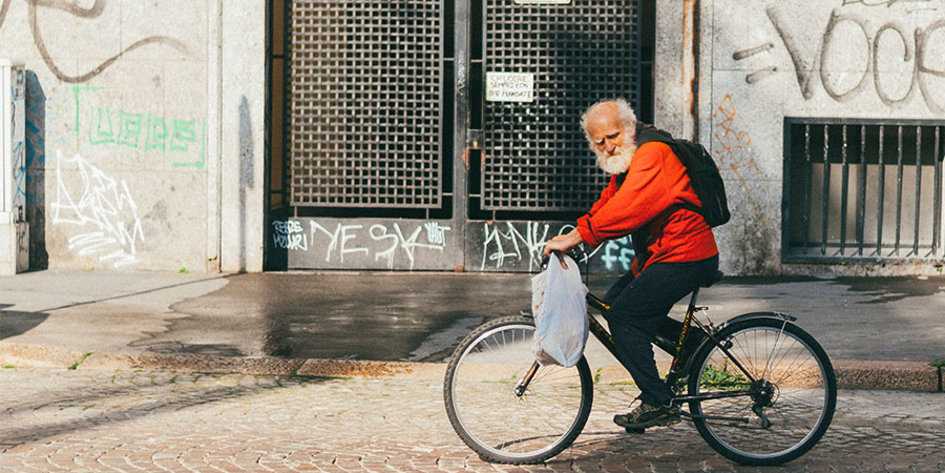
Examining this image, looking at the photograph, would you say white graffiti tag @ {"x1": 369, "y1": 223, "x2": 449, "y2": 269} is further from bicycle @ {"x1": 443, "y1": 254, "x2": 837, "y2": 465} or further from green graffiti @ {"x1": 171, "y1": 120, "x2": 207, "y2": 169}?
bicycle @ {"x1": 443, "y1": 254, "x2": 837, "y2": 465}

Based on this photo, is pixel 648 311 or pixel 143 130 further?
pixel 143 130

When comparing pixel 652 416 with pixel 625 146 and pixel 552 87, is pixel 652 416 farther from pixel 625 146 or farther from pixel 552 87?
pixel 552 87

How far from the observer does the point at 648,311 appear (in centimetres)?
539

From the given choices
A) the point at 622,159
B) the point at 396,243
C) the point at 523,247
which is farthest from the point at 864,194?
the point at 622,159

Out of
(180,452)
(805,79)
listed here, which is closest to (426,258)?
(805,79)

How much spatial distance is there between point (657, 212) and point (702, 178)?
0.86 ft

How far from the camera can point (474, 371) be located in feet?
16.9

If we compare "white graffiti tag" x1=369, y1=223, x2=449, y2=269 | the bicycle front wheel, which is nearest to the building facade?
"white graffiti tag" x1=369, y1=223, x2=449, y2=269

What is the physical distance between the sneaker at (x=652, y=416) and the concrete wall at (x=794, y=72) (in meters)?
7.44

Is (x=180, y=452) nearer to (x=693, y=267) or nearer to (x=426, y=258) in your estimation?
(x=693, y=267)

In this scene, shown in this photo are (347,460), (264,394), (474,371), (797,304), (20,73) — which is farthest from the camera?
(20,73)

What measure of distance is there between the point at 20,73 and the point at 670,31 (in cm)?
677

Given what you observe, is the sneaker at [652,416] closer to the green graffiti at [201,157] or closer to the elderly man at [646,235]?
the elderly man at [646,235]

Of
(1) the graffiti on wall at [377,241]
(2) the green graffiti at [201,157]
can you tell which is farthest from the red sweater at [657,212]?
(2) the green graffiti at [201,157]
